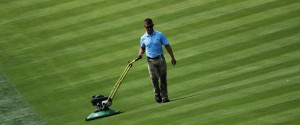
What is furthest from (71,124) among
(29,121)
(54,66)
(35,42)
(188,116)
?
(35,42)

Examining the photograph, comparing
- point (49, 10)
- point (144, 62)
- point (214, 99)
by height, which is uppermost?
point (49, 10)

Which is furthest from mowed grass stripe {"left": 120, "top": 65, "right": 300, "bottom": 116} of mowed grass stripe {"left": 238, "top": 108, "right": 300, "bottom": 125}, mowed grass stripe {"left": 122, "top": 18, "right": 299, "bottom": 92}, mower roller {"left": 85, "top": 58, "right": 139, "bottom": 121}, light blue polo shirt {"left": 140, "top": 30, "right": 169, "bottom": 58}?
mowed grass stripe {"left": 238, "top": 108, "right": 300, "bottom": 125}

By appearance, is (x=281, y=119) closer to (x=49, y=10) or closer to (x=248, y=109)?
(x=248, y=109)

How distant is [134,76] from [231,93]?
4.63 metres

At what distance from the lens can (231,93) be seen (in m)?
19.5

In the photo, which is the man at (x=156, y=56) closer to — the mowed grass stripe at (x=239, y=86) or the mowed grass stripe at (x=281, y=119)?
the mowed grass stripe at (x=239, y=86)

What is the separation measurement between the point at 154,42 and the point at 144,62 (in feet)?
16.6

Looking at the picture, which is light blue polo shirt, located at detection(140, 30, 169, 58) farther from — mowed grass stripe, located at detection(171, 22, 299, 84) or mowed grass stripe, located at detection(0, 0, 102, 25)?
mowed grass stripe, located at detection(0, 0, 102, 25)

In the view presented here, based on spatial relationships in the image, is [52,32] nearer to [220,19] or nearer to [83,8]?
[83,8]

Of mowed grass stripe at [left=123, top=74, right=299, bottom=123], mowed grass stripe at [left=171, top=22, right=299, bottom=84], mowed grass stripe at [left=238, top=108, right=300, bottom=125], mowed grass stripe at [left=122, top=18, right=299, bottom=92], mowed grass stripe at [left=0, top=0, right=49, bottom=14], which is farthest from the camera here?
mowed grass stripe at [left=0, top=0, right=49, bottom=14]

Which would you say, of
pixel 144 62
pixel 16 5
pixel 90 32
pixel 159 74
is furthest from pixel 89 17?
pixel 159 74

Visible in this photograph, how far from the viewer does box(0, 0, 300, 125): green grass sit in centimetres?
1883

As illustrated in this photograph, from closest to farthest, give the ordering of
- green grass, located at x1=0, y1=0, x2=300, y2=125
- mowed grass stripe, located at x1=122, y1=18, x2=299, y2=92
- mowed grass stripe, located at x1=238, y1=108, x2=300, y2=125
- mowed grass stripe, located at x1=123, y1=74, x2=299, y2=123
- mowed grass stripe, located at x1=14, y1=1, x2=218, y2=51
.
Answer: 1. mowed grass stripe, located at x1=238, y1=108, x2=300, y2=125
2. mowed grass stripe, located at x1=123, y1=74, x2=299, y2=123
3. green grass, located at x1=0, y1=0, x2=300, y2=125
4. mowed grass stripe, located at x1=122, y1=18, x2=299, y2=92
5. mowed grass stripe, located at x1=14, y1=1, x2=218, y2=51

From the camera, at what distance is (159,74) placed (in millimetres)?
20172
